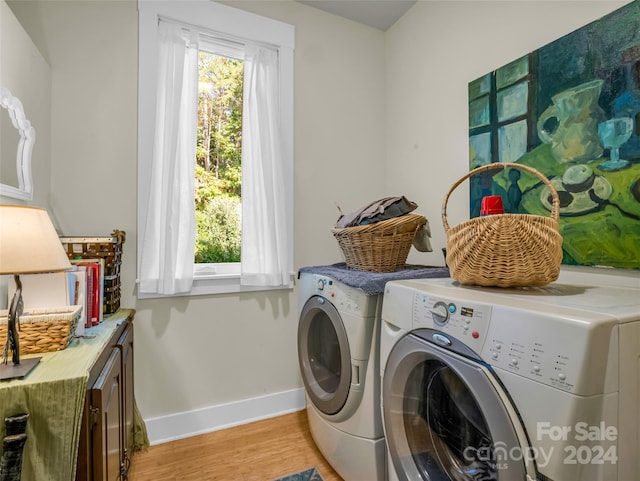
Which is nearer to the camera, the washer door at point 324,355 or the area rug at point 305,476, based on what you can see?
the washer door at point 324,355

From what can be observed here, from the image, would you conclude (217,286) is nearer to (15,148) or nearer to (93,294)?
(93,294)

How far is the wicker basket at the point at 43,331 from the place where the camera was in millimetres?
1004

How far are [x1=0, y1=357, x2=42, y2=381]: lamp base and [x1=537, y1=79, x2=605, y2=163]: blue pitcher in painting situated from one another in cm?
197

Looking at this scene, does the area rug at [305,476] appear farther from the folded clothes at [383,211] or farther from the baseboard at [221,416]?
the folded clothes at [383,211]

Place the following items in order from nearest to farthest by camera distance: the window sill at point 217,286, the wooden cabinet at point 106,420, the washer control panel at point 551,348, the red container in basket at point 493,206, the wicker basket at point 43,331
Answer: the washer control panel at point 551,348, the wooden cabinet at point 106,420, the wicker basket at point 43,331, the red container in basket at point 493,206, the window sill at point 217,286

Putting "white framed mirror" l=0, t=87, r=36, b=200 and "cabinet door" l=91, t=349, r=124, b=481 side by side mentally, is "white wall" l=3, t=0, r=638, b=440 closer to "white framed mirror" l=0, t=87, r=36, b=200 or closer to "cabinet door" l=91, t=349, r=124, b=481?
"white framed mirror" l=0, t=87, r=36, b=200

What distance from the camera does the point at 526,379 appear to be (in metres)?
0.71

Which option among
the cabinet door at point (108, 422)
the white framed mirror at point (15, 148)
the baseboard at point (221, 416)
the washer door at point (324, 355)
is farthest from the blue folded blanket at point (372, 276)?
the white framed mirror at point (15, 148)

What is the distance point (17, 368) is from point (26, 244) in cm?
Result: 34

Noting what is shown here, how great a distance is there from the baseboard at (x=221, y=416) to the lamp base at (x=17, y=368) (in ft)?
3.68

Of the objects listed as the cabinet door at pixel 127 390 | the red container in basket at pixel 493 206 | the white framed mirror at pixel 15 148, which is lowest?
the cabinet door at pixel 127 390

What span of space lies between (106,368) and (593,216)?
1828 mm

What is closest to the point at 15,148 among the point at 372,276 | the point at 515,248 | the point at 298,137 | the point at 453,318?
the point at 298,137

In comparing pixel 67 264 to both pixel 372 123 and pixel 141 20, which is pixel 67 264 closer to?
pixel 141 20
